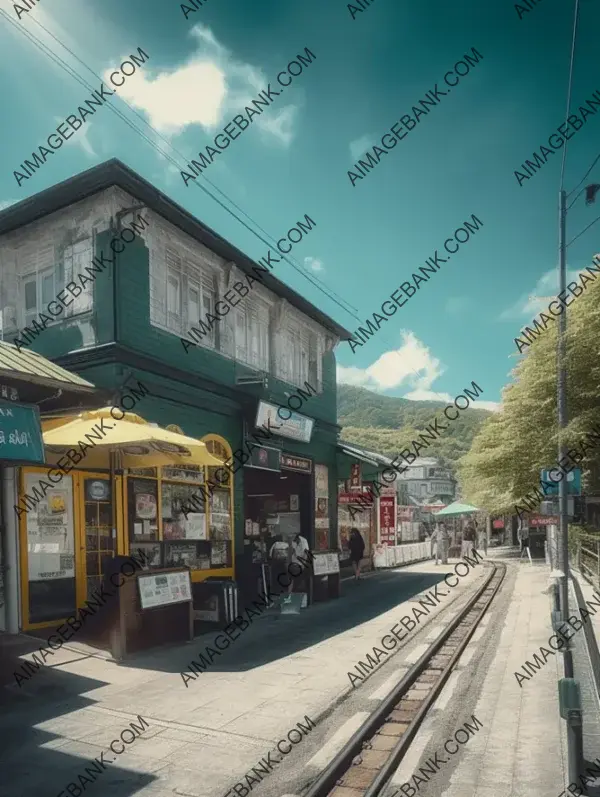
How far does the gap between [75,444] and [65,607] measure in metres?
3.28

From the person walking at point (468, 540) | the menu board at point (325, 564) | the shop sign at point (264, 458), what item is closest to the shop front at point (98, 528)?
the shop sign at point (264, 458)

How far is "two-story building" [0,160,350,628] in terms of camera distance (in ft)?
37.4

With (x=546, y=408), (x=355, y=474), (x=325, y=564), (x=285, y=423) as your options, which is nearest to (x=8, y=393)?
(x=285, y=423)

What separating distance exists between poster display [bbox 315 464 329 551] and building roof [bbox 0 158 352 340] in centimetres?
765

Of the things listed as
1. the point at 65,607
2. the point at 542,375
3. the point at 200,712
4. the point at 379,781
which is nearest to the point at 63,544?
the point at 65,607

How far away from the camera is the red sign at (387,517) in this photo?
26875mm

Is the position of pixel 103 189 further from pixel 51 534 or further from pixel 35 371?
pixel 51 534

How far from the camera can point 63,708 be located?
22.6 ft

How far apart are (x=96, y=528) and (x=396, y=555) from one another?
18.3 meters

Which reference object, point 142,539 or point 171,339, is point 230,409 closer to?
point 171,339

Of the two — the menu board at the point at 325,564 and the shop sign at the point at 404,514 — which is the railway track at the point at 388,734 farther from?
the shop sign at the point at 404,514

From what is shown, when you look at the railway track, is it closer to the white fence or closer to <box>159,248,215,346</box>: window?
<box>159,248,215,346</box>: window

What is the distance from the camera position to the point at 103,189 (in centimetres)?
1161

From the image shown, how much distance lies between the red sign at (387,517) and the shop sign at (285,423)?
10.7 m
